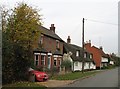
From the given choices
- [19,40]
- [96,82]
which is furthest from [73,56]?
[19,40]

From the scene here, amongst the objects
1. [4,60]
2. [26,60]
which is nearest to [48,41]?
[26,60]

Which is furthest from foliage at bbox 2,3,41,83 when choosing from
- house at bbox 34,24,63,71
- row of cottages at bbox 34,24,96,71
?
house at bbox 34,24,63,71

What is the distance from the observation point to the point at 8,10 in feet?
94.4

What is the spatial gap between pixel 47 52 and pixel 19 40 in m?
11.8

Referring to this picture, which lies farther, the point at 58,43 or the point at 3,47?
the point at 58,43

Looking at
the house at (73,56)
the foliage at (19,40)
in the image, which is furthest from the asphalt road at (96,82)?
the house at (73,56)

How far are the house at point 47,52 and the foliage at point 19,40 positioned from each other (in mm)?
4481

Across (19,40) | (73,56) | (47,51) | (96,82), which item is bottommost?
(96,82)

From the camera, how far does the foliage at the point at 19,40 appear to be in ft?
75.3

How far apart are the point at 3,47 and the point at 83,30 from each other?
26.9 metres

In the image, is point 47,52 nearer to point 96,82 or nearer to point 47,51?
point 47,51

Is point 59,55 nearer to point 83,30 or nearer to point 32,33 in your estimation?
point 83,30

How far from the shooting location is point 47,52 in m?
38.6

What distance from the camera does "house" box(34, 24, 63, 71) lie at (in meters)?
35.5
